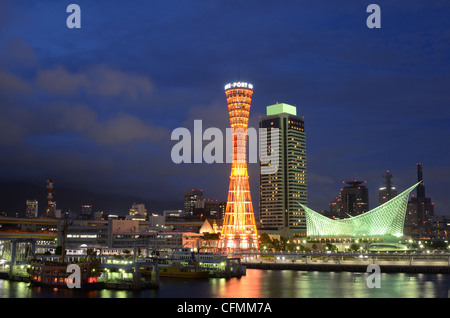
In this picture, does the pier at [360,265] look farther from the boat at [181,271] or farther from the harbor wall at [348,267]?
the boat at [181,271]

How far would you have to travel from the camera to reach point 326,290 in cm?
5519

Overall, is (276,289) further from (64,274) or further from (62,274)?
(62,274)

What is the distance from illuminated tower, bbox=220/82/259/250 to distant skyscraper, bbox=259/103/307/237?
268ft

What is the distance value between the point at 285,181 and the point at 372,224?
61135 mm

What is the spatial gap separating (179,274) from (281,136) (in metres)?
120

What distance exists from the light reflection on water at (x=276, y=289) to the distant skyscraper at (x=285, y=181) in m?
113

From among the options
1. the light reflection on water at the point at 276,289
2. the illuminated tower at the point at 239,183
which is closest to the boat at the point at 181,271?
the light reflection on water at the point at 276,289

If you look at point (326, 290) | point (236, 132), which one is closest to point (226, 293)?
point (326, 290)

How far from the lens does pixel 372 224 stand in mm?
126125

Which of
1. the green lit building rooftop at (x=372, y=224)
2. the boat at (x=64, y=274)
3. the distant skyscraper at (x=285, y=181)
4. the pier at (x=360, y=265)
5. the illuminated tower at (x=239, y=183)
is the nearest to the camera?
the boat at (x=64, y=274)

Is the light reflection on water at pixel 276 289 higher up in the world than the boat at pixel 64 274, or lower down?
lower down

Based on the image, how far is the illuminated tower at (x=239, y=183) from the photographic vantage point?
92.1m

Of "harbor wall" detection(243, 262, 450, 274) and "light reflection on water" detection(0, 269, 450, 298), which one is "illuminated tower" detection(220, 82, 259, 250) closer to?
"harbor wall" detection(243, 262, 450, 274)
